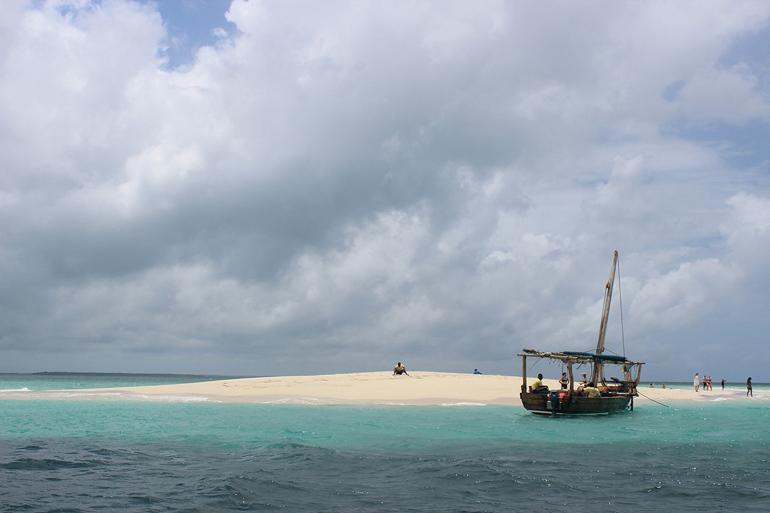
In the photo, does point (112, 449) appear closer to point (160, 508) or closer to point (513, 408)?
point (160, 508)

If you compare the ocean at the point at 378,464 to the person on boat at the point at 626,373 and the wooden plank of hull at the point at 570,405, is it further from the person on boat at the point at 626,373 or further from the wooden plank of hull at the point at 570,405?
the person on boat at the point at 626,373

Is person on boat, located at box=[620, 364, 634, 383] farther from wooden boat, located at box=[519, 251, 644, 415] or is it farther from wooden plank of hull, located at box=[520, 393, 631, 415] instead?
wooden plank of hull, located at box=[520, 393, 631, 415]

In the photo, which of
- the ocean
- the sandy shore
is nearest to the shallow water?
the ocean

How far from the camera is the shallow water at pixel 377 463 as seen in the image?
1697 cm

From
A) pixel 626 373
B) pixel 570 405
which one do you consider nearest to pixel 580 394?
pixel 570 405

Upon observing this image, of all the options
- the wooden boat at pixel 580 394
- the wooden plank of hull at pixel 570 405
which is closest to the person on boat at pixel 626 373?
the wooden boat at pixel 580 394

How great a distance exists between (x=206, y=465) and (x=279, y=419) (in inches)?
614

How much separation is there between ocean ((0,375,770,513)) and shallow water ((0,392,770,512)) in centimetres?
6

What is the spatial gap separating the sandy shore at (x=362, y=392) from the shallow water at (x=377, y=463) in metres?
12.0

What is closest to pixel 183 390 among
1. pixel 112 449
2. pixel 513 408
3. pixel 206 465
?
pixel 513 408

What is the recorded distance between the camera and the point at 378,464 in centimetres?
2219

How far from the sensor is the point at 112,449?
25.3 m

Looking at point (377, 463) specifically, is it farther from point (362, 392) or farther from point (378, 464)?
point (362, 392)

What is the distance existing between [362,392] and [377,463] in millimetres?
32289
